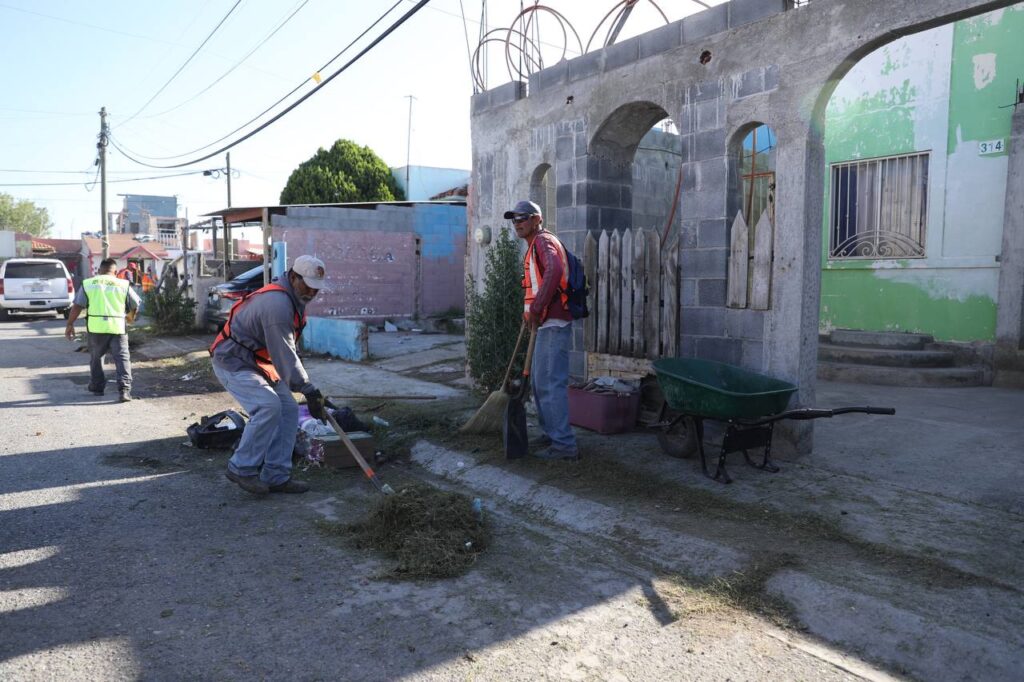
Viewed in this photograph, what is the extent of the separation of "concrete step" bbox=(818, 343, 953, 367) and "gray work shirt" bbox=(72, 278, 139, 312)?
919 cm

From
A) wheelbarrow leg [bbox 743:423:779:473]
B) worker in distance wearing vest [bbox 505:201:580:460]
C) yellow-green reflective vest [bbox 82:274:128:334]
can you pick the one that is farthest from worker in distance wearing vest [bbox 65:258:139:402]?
wheelbarrow leg [bbox 743:423:779:473]

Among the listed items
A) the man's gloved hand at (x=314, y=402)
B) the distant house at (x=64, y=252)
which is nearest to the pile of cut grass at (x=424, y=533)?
the man's gloved hand at (x=314, y=402)

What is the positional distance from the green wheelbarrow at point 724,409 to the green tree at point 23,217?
2980 inches

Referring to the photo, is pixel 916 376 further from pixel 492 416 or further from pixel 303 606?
pixel 303 606

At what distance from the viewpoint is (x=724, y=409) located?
4758 millimetres

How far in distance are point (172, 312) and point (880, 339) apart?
13.6 m

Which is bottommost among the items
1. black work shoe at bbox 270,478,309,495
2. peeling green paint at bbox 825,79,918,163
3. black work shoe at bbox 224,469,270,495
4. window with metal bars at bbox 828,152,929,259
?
black work shoe at bbox 270,478,309,495

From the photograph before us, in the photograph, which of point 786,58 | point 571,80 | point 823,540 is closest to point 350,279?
point 571,80

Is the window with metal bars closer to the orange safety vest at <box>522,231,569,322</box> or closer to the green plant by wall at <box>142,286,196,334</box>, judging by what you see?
the orange safety vest at <box>522,231,569,322</box>

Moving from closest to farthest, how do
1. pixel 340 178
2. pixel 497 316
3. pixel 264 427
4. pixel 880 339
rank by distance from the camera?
1. pixel 264 427
2. pixel 497 316
3. pixel 880 339
4. pixel 340 178

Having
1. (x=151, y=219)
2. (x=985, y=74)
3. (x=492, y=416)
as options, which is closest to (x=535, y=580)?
(x=492, y=416)

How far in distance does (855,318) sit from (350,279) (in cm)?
1010

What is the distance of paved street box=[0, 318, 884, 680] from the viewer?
2.90 metres

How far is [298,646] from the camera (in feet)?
9.91
